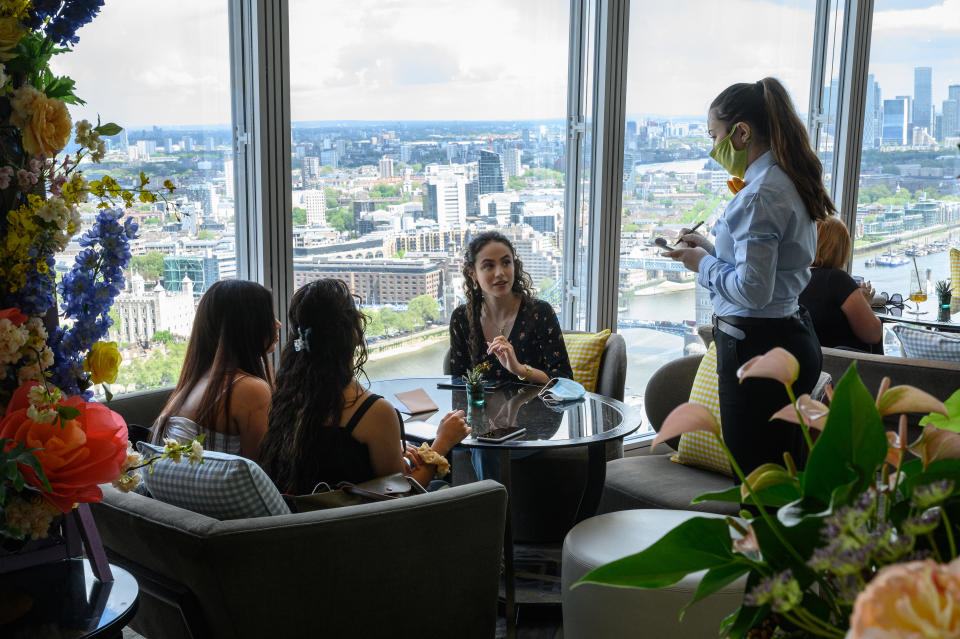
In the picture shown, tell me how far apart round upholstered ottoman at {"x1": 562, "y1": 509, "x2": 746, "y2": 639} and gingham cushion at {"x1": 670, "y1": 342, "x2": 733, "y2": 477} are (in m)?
0.76

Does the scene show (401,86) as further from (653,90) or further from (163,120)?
(653,90)

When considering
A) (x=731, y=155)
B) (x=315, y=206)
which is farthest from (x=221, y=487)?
(x=315, y=206)

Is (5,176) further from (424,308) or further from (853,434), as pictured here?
(424,308)

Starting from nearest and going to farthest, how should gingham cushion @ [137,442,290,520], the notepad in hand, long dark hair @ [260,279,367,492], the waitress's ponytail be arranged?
1. gingham cushion @ [137,442,290,520]
2. long dark hair @ [260,279,367,492]
3. the waitress's ponytail
4. the notepad in hand

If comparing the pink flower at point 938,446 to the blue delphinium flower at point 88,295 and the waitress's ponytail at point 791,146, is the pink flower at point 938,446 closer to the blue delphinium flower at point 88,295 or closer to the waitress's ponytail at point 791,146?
the blue delphinium flower at point 88,295

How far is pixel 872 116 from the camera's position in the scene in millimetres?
6273

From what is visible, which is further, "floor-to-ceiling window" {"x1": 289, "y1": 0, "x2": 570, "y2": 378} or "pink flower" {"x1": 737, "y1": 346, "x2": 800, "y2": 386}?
"floor-to-ceiling window" {"x1": 289, "y1": 0, "x2": 570, "y2": 378}

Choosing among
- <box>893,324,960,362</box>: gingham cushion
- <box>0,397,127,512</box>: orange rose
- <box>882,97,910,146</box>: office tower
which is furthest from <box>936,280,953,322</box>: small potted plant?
<box>0,397,127,512</box>: orange rose

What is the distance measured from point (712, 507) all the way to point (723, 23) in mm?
3345

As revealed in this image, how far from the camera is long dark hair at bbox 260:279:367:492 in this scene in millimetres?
2344

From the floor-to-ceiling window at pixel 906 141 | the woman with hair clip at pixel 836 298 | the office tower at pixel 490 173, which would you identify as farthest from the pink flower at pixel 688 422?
the floor-to-ceiling window at pixel 906 141

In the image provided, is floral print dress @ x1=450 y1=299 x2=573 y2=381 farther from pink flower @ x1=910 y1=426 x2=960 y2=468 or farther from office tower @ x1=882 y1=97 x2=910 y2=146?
office tower @ x1=882 y1=97 x2=910 y2=146

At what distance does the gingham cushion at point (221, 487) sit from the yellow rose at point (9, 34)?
3.33ft

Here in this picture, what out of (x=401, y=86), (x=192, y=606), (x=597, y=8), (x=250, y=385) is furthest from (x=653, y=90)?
(x=192, y=606)
